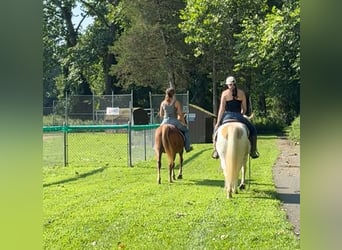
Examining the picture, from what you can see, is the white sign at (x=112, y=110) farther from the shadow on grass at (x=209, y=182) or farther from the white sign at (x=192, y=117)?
the shadow on grass at (x=209, y=182)

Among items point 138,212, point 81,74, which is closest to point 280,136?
point 138,212

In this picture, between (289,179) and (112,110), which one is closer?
(289,179)

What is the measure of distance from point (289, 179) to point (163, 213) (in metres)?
2.40

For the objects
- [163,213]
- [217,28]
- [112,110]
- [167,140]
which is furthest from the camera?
[112,110]

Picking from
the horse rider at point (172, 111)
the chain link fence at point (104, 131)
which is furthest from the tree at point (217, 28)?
the chain link fence at point (104, 131)

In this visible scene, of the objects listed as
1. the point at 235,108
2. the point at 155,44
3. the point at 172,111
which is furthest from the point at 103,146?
the point at 235,108

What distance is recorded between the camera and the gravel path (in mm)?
4534

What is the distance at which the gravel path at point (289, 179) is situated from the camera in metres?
4.53

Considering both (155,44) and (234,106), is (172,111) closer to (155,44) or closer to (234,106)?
(155,44)

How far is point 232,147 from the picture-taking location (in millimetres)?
5402
